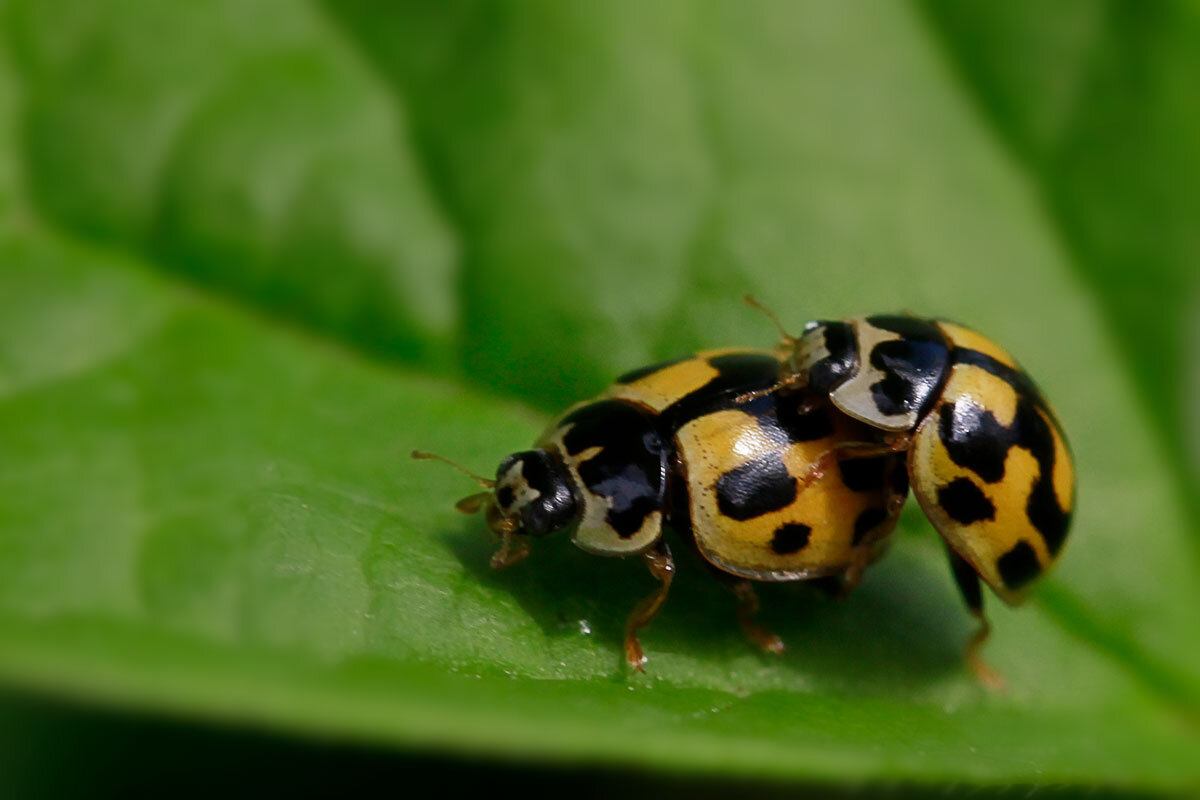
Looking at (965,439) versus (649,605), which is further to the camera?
(965,439)

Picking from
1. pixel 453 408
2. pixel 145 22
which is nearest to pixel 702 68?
pixel 453 408

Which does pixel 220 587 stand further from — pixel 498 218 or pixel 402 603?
pixel 498 218

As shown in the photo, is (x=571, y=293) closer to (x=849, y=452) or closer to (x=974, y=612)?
(x=849, y=452)

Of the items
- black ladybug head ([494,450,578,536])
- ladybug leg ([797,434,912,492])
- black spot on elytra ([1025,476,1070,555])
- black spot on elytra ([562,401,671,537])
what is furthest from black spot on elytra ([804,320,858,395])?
black ladybug head ([494,450,578,536])

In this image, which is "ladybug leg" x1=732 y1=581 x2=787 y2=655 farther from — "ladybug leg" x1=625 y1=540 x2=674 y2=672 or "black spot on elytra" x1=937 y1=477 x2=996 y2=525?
"black spot on elytra" x1=937 y1=477 x2=996 y2=525

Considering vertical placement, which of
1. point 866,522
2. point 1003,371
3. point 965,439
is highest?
point 1003,371

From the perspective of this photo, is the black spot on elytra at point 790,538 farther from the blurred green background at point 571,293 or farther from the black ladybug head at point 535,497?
the black ladybug head at point 535,497

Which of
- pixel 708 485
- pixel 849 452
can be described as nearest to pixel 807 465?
pixel 849 452

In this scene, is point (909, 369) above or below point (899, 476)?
above
